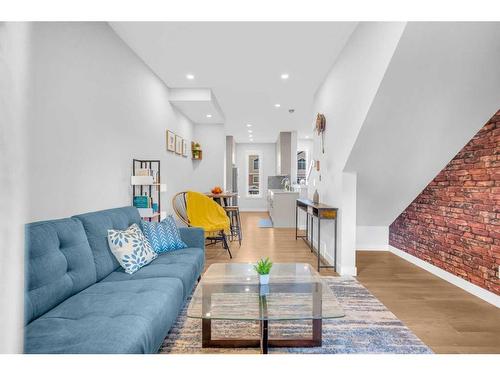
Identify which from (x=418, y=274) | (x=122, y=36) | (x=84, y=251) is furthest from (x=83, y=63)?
(x=418, y=274)

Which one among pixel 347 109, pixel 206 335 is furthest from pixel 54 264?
pixel 347 109

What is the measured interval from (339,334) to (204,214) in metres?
2.72

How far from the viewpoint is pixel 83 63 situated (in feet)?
7.84

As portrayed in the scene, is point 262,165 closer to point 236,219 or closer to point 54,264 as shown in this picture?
point 236,219

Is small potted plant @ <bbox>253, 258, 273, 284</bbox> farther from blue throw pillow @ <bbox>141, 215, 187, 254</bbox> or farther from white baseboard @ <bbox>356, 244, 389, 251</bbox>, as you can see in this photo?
white baseboard @ <bbox>356, 244, 389, 251</bbox>

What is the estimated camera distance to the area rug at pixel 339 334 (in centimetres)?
177

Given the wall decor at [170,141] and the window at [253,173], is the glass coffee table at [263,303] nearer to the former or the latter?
the wall decor at [170,141]

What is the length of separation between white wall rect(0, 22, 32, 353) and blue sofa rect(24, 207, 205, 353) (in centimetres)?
48

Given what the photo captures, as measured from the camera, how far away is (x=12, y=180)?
0.67 meters

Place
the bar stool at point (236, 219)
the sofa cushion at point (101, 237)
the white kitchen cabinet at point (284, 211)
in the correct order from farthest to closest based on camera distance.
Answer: the white kitchen cabinet at point (284, 211) < the bar stool at point (236, 219) < the sofa cushion at point (101, 237)

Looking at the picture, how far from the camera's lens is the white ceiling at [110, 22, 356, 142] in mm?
2828

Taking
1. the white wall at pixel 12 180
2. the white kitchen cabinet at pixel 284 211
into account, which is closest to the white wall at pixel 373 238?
the white kitchen cabinet at pixel 284 211

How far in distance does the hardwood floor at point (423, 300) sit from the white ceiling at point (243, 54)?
2663mm
